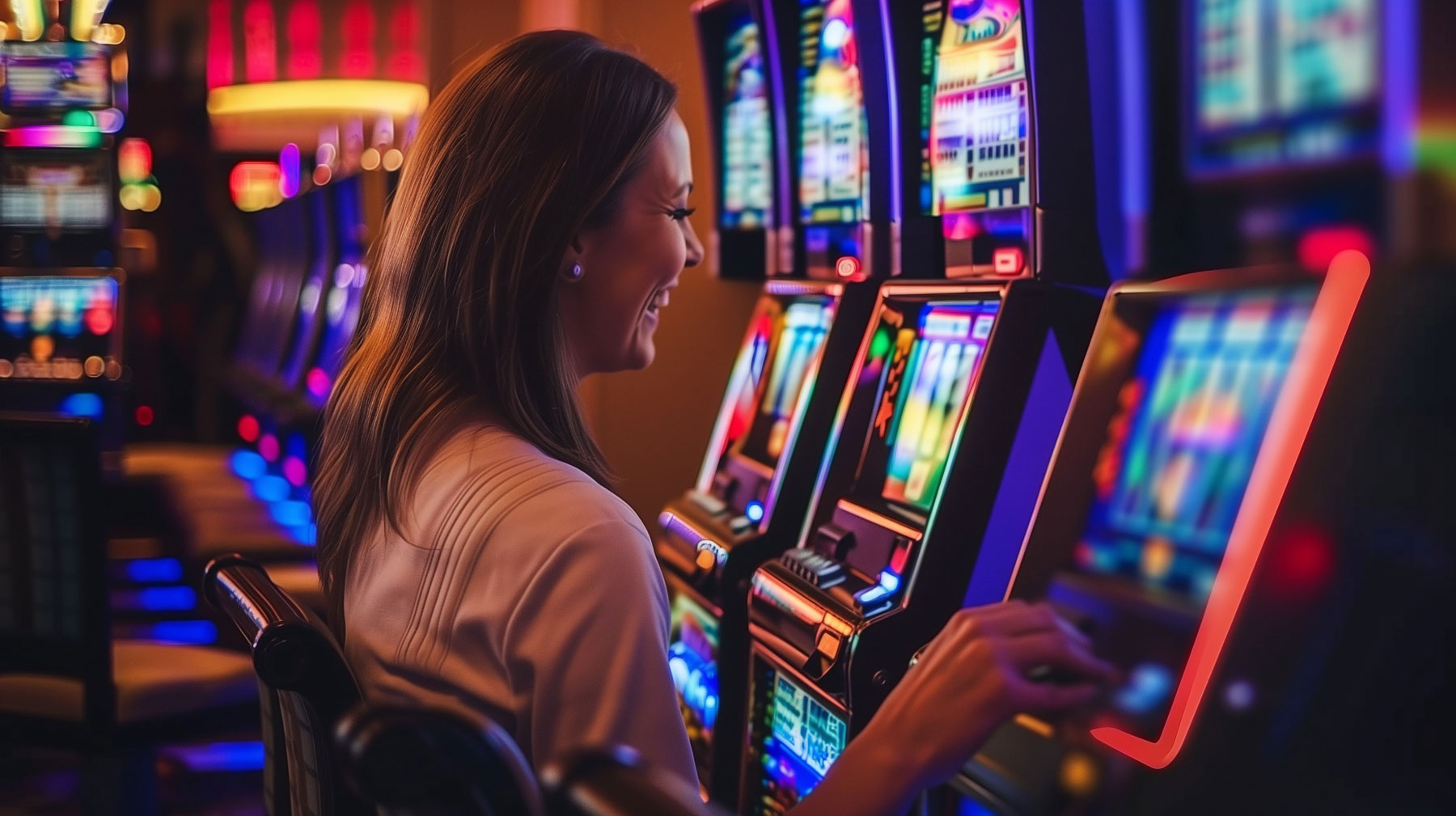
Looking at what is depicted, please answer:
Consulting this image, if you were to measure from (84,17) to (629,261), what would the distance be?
17.9 ft

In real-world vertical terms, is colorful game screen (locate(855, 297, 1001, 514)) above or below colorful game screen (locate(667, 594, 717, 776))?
above

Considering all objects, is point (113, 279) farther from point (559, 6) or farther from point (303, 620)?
point (303, 620)

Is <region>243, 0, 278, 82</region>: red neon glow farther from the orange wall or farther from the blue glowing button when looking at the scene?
the blue glowing button

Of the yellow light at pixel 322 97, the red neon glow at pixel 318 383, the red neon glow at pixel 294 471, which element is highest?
the yellow light at pixel 322 97

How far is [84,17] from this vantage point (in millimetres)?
6004

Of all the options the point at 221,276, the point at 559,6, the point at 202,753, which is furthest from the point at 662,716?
the point at 221,276

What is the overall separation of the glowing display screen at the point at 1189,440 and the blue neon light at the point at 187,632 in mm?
4361

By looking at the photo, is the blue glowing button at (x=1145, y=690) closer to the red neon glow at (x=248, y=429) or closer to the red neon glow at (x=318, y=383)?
the red neon glow at (x=318, y=383)

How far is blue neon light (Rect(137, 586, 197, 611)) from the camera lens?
16.9 feet

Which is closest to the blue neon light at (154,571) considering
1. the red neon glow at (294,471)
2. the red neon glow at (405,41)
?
the red neon glow at (294,471)

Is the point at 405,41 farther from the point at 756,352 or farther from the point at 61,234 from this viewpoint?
the point at 756,352

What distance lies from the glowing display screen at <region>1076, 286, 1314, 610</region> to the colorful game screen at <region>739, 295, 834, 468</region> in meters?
1.05

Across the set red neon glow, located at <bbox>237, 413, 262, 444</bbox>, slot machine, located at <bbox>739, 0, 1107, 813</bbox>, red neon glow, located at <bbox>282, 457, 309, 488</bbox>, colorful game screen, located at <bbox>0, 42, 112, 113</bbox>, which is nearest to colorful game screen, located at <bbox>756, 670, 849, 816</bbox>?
slot machine, located at <bbox>739, 0, 1107, 813</bbox>

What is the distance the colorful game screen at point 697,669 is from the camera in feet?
7.82
